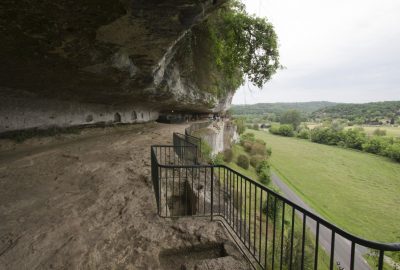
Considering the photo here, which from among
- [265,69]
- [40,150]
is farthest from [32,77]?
[265,69]

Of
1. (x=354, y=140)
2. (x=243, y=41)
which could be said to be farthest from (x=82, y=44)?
(x=354, y=140)

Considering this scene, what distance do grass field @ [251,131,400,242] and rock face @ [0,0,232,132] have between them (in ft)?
49.3

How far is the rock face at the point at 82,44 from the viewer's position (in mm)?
3379

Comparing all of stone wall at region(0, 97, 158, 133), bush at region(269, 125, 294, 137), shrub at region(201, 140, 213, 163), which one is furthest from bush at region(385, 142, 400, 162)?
stone wall at region(0, 97, 158, 133)

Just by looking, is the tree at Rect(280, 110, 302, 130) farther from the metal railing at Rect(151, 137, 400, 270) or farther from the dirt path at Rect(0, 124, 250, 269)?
the dirt path at Rect(0, 124, 250, 269)

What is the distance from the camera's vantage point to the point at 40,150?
7594 millimetres

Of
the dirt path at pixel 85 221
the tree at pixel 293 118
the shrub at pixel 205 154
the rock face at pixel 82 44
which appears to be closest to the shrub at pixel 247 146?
the shrub at pixel 205 154

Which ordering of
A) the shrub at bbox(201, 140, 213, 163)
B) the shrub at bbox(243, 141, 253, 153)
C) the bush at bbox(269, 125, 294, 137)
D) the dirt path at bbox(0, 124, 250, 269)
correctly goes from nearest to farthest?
the dirt path at bbox(0, 124, 250, 269) < the shrub at bbox(201, 140, 213, 163) < the shrub at bbox(243, 141, 253, 153) < the bush at bbox(269, 125, 294, 137)

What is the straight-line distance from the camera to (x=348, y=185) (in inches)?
1394

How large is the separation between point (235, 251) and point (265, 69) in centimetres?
721

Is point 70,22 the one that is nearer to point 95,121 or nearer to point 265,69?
point 265,69

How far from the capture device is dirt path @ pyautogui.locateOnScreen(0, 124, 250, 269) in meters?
2.74

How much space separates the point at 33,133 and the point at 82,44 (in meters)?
5.78

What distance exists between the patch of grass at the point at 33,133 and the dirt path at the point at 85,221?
1513mm
